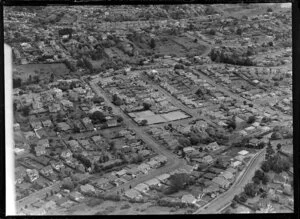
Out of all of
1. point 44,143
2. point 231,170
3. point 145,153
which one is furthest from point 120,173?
point 231,170

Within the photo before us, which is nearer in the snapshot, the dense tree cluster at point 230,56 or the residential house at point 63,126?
the residential house at point 63,126

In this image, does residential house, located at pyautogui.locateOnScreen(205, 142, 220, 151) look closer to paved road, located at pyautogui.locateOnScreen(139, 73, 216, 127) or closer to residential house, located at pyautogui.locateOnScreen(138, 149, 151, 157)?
paved road, located at pyautogui.locateOnScreen(139, 73, 216, 127)

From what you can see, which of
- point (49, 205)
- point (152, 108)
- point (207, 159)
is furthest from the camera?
point (152, 108)

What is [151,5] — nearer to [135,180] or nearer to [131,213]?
[135,180]

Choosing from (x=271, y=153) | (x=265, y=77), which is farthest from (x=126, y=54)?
(x=271, y=153)

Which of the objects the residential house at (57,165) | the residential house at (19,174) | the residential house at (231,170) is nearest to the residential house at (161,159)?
the residential house at (231,170)

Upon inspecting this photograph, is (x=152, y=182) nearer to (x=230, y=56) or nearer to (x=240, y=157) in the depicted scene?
(x=240, y=157)

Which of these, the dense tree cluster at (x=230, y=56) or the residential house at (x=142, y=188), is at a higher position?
the dense tree cluster at (x=230, y=56)

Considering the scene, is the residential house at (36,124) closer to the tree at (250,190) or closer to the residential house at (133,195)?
the residential house at (133,195)
